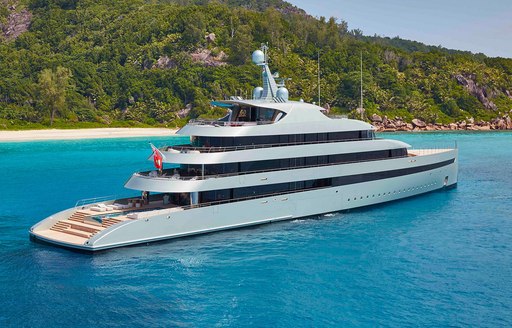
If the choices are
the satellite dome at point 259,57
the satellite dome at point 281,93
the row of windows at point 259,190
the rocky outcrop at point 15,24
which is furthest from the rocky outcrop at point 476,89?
the rocky outcrop at point 15,24

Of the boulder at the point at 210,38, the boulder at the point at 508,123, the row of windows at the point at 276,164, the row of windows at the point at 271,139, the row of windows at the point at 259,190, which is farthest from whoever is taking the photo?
the boulder at the point at 210,38

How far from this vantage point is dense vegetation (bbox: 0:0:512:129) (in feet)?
351

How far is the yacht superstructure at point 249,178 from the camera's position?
26203 mm

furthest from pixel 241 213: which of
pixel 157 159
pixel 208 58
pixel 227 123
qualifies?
pixel 208 58

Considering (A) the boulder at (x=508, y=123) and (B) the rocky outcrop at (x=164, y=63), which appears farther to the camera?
(B) the rocky outcrop at (x=164, y=63)

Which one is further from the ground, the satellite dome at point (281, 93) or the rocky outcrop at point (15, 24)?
the rocky outcrop at point (15, 24)

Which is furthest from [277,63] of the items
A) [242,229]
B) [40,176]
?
[242,229]

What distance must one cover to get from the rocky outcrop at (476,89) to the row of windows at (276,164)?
102m

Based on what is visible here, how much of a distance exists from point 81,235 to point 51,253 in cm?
160

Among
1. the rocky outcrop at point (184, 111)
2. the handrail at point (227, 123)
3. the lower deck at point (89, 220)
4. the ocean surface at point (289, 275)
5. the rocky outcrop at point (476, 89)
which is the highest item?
the rocky outcrop at point (476, 89)

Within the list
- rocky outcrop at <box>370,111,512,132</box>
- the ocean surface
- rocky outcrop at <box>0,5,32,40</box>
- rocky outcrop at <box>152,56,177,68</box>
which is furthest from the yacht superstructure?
rocky outcrop at <box>0,5,32,40</box>

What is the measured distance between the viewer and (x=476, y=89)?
416 feet

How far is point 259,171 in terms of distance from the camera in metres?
29.9

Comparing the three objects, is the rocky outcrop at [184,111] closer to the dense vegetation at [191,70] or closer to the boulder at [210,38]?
the dense vegetation at [191,70]
